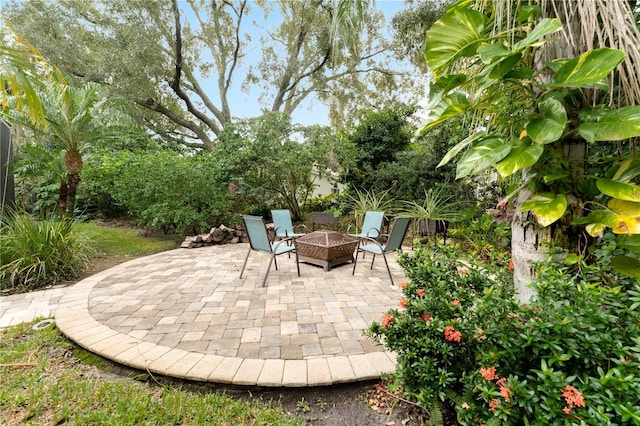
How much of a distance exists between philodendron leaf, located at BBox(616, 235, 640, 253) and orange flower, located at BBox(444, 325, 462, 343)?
0.72m

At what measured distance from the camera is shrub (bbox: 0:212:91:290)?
11.9 feet

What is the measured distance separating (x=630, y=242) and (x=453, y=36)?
1.09 metres

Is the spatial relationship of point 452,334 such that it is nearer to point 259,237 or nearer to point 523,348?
point 523,348

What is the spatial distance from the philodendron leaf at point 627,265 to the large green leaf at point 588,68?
750mm

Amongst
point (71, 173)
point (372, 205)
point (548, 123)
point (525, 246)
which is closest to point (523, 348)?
point (525, 246)

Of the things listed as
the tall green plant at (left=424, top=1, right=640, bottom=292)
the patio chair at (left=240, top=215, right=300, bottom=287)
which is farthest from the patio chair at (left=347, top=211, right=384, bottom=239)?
the tall green plant at (left=424, top=1, right=640, bottom=292)

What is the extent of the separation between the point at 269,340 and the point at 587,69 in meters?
2.44

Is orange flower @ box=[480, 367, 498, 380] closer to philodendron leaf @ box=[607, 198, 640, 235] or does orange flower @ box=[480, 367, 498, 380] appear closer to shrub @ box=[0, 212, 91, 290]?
philodendron leaf @ box=[607, 198, 640, 235]

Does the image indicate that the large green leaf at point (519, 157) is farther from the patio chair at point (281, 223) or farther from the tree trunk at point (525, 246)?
the patio chair at point (281, 223)

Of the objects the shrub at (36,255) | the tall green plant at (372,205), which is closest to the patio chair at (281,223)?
the tall green plant at (372,205)

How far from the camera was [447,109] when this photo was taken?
4.17 feet

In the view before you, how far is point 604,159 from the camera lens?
3.80 feet

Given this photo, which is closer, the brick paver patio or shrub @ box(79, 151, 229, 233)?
the brick paver patio

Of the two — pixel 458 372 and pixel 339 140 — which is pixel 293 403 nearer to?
pixel 458 372
